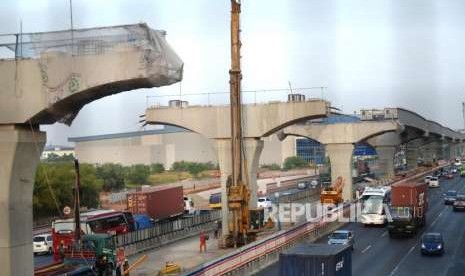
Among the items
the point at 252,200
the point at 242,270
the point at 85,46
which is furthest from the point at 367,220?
the point at 85,46

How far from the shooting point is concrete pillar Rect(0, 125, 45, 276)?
13516 millimetres

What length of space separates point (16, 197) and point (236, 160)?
18438 millimetres

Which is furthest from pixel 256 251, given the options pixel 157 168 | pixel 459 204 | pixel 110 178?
pixel 157 168

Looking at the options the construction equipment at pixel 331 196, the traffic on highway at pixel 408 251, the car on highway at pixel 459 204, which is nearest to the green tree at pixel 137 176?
the construction equipment at pixel 331 196

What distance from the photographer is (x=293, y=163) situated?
146500 mm

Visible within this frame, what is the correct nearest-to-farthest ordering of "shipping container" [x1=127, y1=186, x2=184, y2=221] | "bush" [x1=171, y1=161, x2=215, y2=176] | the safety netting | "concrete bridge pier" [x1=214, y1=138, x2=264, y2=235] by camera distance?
the safety netting < "concrete bridge pier" [x1=214, y1=138, x2=264, y2=235] < "shipping container" [x1=127, y1=186, x2=184, y2=221] < "bush" [x1=171, y1=161, x2=215, y2=176]

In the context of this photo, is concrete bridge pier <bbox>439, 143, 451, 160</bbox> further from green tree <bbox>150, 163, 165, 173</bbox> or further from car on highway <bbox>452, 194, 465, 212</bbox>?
car on highway <bbox>452, 194, 465, 212</bbox>

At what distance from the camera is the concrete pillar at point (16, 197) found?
13.5m

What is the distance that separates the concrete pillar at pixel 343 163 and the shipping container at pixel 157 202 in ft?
51.8

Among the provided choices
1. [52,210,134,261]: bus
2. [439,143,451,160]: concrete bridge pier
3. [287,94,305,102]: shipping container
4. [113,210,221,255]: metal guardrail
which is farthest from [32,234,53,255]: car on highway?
[439,143,451,160]: concrete bridge pier

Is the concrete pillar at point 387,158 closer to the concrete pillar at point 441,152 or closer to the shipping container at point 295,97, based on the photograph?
the shipping container at point 295,97

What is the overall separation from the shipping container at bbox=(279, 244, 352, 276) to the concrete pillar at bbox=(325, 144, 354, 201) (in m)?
38.3

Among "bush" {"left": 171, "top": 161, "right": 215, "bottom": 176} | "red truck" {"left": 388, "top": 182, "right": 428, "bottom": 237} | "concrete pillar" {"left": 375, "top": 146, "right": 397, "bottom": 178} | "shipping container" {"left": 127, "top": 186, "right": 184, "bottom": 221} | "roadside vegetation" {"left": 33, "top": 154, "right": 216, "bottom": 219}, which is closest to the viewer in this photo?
"red truck" {"left": 388, "top": 182, "right": 428, "bottom": 237}

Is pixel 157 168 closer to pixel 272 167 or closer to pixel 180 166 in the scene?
pixel 180 166
